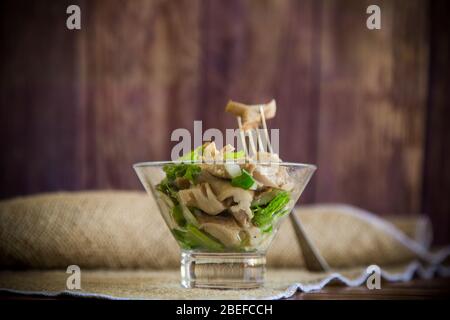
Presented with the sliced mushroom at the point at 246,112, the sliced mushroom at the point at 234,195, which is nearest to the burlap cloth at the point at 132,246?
the sliced mushroom at the point at 234,195

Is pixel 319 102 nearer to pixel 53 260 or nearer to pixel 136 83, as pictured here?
pixel 136 83

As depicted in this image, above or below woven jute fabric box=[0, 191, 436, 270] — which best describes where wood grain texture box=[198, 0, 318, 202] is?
above

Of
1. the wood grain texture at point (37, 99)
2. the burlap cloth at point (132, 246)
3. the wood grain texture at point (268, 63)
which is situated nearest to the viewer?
the burlap cloth at point (132, 246)

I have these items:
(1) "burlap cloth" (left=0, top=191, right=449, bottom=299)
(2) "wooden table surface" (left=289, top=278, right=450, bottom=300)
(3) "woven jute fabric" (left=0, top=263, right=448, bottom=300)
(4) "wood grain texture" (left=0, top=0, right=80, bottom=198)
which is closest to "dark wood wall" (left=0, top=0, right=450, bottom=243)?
(4) "wood grain texture" (left=0, top=0, right=80, bottom=198)

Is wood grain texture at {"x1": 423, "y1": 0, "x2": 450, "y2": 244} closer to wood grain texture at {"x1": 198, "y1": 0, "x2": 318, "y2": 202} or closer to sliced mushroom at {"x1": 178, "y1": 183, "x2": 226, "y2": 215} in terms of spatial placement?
wood grain texture at {"x1": 198, "y1": 0, "x2": 318, "y2": 202}

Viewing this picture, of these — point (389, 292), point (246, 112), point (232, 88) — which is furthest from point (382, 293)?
point (232, 88)

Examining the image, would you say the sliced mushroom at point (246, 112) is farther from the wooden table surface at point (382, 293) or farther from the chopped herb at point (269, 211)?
the wooden table surface at point (382, 293)

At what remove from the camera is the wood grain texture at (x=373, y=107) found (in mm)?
1735

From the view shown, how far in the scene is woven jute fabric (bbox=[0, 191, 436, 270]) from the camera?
112cm

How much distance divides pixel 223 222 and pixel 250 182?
0.22 ft

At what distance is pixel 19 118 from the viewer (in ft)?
5.18

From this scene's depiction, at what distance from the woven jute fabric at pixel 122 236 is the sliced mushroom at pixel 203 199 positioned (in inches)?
14.9

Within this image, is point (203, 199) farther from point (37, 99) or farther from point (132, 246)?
point (37, 99)

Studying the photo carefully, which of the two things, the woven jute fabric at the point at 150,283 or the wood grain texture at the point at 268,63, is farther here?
the wood grain texture at the point at 268,63
